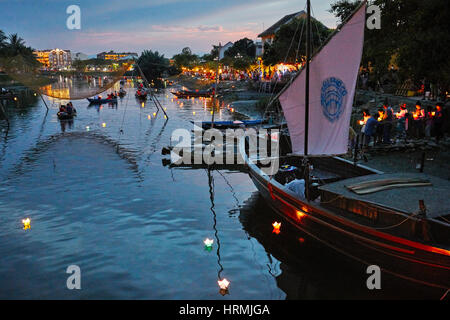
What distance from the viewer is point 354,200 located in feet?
37.8

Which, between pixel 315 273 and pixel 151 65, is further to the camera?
pixel 151 65

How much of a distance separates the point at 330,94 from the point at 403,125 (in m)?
15.4

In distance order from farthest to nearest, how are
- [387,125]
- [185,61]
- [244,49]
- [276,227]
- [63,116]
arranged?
[185,61], [244,49], [63,116], [387,125], [276,227]

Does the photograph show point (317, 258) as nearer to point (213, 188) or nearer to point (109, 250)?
point (109, 250)

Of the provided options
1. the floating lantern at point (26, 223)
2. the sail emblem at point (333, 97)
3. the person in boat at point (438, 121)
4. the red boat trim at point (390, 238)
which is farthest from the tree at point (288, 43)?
the red boat trim at point (390, 238)

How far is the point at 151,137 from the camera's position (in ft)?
124

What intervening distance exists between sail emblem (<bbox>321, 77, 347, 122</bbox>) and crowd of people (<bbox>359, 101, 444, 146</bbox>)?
10549mm

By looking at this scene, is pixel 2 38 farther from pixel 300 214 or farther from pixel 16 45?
pixel 300 214

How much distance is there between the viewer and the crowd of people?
22172mm

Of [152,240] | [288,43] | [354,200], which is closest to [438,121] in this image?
[354,200]

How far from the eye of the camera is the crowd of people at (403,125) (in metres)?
22.2

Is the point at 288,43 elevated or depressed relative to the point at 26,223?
elevated

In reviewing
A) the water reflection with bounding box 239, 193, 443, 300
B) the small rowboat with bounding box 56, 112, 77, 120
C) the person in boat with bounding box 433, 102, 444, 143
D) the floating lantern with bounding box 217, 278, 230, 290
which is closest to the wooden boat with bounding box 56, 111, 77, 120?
the small rowboat with bounding box 56, 112, 77, 120
